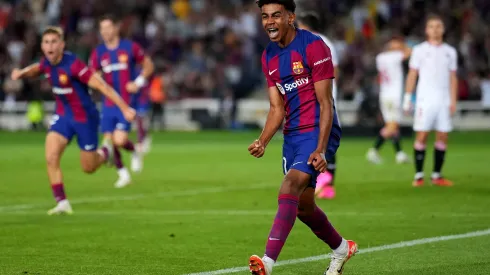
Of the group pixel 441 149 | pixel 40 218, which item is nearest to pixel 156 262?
pixel 40 218

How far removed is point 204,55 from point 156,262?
28.4 metres

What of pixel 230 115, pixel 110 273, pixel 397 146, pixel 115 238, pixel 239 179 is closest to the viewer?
pixel 110 273

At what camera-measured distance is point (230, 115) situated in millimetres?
36969

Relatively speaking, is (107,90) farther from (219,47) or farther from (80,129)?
(219,47)

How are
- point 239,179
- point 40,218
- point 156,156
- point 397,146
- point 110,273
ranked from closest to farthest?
point 110,273 < point 40,218 < point 239,179 < point 397,146 < point 156,156

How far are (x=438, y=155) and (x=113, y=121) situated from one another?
5.61 m

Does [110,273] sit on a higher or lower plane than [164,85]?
higher

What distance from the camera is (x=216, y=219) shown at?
13.0 m

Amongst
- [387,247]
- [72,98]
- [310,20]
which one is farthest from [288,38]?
[310,20]

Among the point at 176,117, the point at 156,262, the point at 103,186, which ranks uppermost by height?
the point at 156,262

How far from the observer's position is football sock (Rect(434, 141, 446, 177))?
1700 centimetres

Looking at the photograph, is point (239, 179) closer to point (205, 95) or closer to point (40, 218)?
point (40, 218)

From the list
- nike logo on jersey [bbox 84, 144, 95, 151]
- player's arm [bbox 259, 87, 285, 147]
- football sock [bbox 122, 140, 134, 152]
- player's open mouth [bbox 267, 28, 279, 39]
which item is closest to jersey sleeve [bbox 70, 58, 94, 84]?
nike logo on jersey [bbox 84, 144, 95, 151]

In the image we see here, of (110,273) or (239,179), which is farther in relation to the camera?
(239,179)
